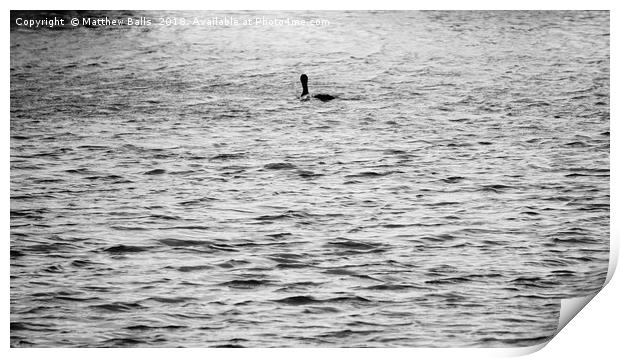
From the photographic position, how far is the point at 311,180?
22.7 feet

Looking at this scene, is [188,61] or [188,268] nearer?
[188,268]

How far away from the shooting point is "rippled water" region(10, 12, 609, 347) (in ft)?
20.5

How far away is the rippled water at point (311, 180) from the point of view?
6.25 metres

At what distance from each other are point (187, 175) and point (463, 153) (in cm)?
171

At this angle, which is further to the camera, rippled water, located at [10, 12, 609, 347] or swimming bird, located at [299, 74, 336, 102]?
swimming bird, located at [299, 74, 336, 102]

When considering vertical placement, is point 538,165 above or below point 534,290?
above

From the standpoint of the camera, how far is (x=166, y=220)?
6707 mm

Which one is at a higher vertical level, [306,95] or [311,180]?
[306,95]

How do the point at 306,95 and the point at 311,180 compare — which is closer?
the point at 311,180

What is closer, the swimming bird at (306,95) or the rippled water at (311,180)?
the rippled water at (311,180)

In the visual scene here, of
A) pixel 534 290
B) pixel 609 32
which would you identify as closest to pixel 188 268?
pixel 534 290
